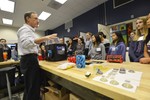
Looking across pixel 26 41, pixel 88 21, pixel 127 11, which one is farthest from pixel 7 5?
pixel 127 11

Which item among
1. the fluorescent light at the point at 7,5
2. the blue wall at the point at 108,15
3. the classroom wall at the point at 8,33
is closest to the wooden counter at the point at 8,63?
the fluorescent light at the point at 7,5

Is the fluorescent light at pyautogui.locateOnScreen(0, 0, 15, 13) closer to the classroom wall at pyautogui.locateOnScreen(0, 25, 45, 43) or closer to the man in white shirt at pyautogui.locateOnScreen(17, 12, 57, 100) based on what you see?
the classroom wall at pyautogui.locateOnScreen(0, 25, 45, 43)

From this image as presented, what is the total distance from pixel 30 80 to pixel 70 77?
859mm

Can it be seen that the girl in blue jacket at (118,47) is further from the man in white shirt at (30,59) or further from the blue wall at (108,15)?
the blue wall at (108,15)

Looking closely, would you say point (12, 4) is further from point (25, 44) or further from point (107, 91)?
point (107, 91)

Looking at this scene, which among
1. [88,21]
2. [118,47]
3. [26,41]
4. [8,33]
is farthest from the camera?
[8,33]

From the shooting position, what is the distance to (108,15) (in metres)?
4.40

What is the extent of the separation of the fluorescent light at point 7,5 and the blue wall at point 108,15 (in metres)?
3.19

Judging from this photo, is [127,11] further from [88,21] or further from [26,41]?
[26,41]

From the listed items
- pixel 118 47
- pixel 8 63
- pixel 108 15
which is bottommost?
pixel 8 63

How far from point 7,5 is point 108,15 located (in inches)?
162

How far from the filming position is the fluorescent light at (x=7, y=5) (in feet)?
12.8

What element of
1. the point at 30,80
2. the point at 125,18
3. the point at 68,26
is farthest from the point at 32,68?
the point at 68,26

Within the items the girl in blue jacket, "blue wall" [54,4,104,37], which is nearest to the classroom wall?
"blue wall" [54,4,104,37]
